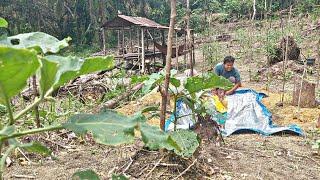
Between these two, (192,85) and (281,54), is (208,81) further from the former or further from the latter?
(281,54)

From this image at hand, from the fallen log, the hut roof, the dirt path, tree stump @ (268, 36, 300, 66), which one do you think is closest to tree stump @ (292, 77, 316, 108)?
the dirt path

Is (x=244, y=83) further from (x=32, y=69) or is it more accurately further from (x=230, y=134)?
(x=32, y=69)

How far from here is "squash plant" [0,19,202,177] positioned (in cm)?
96

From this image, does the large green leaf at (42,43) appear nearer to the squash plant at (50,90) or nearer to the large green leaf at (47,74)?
the squash plant at (50,90)

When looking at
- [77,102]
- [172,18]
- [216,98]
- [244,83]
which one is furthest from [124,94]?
[172,18]

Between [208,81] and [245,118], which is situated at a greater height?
[208,81]

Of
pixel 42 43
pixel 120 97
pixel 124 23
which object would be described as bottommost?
pixel 120 97

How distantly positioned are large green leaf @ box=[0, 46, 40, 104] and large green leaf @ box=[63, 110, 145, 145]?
0.16m

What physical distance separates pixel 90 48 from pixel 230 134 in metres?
18.7

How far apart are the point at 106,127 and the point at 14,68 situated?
28 centimetres

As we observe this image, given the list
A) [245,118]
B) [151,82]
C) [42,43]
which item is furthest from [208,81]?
[245,118]

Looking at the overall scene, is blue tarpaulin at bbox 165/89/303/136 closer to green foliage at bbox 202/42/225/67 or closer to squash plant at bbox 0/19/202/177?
squash plant at bbox 0/19/202/177

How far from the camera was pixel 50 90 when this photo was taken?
107cm

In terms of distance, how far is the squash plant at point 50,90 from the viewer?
962mm
